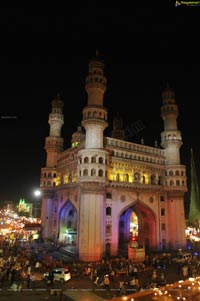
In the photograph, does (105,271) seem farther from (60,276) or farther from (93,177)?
(93,177)

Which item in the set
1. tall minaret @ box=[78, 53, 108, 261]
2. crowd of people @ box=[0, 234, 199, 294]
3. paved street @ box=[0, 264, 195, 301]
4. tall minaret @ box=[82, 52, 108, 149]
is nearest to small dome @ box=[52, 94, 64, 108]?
tall minaret @ box=[82, 52, 108, 149]

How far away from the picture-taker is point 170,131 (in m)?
50.2

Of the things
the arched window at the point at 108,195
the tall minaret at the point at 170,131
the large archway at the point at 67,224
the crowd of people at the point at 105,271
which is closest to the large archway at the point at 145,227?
the arched window at the point at 108,195

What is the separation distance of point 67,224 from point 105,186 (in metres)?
17.9

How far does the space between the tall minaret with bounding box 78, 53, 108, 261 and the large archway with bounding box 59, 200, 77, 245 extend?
1305cm

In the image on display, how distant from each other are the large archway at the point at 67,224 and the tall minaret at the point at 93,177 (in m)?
13.1

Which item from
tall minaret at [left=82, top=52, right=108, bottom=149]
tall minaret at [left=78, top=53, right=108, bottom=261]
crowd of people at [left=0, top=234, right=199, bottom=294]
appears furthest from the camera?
tall minaret at [left=82, top=52, right=108, bottom=149]

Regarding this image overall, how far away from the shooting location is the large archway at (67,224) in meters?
49.5

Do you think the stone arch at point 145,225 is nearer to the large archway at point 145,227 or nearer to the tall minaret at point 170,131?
the large archway at point 145,227

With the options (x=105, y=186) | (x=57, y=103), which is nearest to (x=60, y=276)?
(x=105, y=186)

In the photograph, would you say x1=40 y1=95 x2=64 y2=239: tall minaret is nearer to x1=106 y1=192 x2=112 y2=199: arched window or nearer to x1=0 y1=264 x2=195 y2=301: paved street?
x1=106 y1=192 x2=112 y2=199: arched window

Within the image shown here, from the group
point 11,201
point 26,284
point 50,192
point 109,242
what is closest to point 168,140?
point 109,242

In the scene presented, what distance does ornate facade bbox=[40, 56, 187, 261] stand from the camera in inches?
1471

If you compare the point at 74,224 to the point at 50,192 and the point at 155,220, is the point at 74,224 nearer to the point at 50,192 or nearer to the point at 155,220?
the point at 50,192
